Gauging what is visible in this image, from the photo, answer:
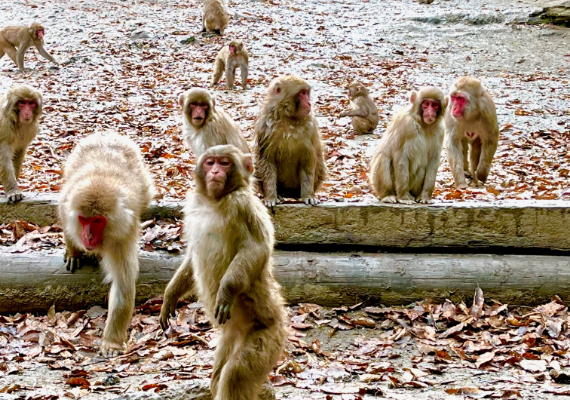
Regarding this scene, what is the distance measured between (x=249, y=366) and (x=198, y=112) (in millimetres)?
4196

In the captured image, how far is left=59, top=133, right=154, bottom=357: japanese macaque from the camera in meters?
5.07

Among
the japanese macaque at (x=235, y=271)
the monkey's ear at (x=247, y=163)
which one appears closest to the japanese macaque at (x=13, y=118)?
the japanese macaque at (x=235, y=271)

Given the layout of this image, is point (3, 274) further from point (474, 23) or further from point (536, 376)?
point (474, 23)

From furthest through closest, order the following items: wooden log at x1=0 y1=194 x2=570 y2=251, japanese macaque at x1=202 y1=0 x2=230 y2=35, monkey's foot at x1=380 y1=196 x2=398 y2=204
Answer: japanese macaque at x1=202 y1=0 x2=230 y2=35, monkey's foot at x1=380 y1=196 x2=398 y2=204, wooden log at x1=0 y1=194 x2=570 y2=251

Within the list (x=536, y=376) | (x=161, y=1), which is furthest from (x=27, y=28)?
(x=536, y=376)

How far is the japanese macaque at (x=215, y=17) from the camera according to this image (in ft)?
65.8

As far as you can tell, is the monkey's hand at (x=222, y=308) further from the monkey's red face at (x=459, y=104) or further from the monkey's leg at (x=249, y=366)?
the monkey's red face at (x=459, y=104)

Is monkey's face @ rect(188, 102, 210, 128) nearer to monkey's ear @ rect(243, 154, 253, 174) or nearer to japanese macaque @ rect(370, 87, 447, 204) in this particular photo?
japanese macaque @ rect(370, 87, 447, 204)

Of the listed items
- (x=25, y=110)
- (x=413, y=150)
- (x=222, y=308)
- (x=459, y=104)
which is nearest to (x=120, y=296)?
(x=222, y=308)

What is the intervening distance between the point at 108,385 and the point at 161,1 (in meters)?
22.5

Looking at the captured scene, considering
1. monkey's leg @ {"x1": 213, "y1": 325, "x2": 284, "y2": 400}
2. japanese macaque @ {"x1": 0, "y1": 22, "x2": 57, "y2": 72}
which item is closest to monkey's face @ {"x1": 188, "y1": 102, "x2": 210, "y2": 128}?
monkey's leg @ {"x1": 213, "y1": 325, "x2": 284, "y2": 400}

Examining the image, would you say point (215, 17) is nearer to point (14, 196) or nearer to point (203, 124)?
point (203, 124)

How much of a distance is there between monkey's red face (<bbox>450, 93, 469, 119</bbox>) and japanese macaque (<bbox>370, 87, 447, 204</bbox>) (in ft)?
6.51

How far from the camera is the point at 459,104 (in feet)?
30.4
